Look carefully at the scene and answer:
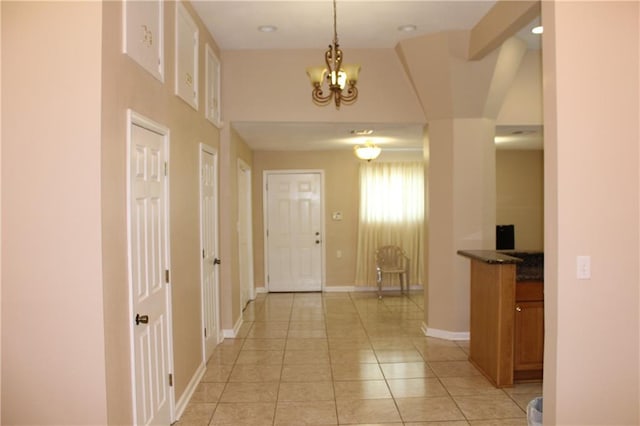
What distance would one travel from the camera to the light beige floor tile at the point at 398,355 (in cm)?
449

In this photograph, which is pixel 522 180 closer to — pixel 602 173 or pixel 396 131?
pixel 396 131

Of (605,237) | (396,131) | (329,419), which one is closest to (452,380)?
(329,419)

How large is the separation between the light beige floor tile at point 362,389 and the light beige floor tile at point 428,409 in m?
0.18

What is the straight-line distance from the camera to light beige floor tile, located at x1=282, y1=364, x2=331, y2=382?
158 inches

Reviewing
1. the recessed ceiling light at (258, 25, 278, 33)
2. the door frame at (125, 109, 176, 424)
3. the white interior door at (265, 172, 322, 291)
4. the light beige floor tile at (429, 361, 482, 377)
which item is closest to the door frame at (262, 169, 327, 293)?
the white interior door at (265, 172, 322, 291)

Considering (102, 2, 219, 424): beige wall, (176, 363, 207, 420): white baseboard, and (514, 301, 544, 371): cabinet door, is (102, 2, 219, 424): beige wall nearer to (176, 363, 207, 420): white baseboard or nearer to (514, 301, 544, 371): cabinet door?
(176, 363, 207, 420): white baseboard

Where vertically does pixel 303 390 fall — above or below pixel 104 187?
below

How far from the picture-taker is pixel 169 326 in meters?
3.13

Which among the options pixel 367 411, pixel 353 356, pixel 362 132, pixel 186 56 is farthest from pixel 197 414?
pixel 362 132

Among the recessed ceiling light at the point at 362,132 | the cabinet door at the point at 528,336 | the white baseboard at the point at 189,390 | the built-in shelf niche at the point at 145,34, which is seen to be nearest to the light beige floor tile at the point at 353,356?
the white baseboard at the point at 189,390

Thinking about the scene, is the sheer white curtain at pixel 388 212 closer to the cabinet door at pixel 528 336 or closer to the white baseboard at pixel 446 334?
the white baseboard at pixel 446 334

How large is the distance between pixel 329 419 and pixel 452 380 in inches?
49.8

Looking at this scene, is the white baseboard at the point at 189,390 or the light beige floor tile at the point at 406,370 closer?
the white baseboard at the point at 189,390

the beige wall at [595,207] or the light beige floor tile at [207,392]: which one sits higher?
the beige wall at [595,207]
